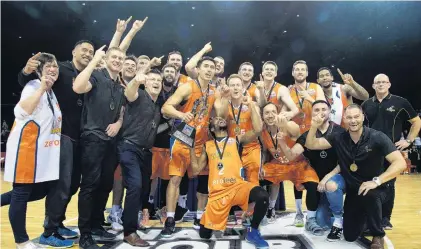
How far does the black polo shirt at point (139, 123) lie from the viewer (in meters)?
3.79

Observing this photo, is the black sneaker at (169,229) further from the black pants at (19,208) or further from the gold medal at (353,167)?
the gold medal at (353,167)

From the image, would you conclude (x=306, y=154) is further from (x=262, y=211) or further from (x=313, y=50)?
(x=313, y=50)

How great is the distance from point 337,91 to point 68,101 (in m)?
3.62

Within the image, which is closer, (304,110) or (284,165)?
(284,165)

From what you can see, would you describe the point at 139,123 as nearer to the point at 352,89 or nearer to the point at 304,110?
the point at 304,110

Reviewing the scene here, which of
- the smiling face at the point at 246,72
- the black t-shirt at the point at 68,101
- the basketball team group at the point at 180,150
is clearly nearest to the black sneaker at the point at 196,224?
the basketball team group at the point at 180,150

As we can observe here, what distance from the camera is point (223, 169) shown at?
3.77m

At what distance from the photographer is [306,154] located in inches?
175

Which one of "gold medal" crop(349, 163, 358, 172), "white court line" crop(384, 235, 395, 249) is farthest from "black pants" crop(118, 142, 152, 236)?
"white court line" crop(384, 235, 395, 249)

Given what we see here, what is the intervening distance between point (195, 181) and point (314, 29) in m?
9.34

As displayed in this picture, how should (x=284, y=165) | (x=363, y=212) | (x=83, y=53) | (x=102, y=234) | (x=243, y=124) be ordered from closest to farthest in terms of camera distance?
(x=363, y=212) → (x=83, y=53) → (x=102, y=234) → (x=243, y=124) → (x=284, y=165)

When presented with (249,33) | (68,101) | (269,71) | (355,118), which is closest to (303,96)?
(269,71)

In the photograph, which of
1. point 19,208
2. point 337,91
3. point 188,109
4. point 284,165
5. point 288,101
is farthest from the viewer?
point 337,91

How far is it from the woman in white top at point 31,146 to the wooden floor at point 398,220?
71 cm
